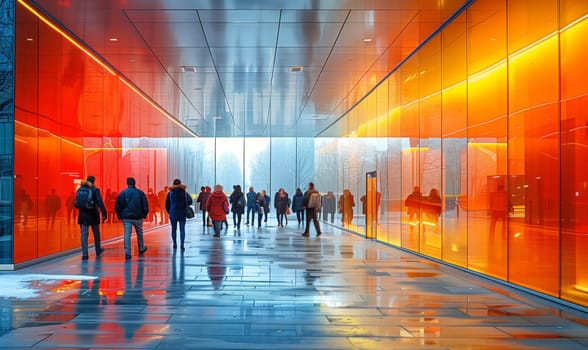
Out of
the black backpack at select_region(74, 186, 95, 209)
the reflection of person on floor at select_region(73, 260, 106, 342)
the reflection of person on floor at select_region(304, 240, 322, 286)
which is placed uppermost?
the black backpack at select_region(74, 186, 95, 209)

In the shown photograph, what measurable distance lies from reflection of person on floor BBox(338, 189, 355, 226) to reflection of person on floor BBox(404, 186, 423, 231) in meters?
7.91

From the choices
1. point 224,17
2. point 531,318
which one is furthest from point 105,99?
point 531,318

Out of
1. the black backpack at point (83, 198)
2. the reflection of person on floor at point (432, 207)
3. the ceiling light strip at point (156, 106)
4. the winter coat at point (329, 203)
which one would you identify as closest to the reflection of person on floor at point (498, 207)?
the reflection of person on floor at point (432, 207)

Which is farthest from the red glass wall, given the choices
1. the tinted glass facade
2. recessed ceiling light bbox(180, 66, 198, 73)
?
recessed ceiling light bbox(180, 66, 198, 73)

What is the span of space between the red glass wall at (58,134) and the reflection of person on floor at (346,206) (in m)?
9.31

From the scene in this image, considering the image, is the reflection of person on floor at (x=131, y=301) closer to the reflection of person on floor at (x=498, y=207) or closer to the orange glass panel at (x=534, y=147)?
the orange glass panel at (x=534, y=147)

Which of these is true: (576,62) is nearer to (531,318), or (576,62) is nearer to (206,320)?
(531,318)

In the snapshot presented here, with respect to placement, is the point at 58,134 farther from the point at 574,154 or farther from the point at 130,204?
the point at 574,154

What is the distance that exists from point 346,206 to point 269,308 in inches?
707

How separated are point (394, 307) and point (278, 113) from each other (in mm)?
20322

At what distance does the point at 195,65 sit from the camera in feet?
55.7

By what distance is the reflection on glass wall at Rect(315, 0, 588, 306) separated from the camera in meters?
7.96

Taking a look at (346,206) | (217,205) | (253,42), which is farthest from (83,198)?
(346,206)

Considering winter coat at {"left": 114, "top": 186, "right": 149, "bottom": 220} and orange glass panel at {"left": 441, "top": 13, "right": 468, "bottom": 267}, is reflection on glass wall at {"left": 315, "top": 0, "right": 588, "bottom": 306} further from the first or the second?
winter coat at {"left": 114, "top": 186, "right": 149, "bottom": 220}
